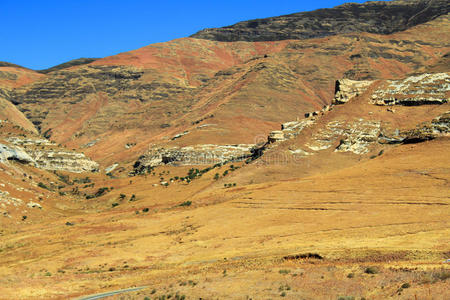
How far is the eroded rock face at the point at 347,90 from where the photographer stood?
64.8 metres

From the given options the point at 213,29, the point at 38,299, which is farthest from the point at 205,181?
the point at 213,29

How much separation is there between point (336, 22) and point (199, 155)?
390 feet

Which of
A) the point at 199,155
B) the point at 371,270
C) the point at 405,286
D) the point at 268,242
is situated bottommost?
the point at 268,242

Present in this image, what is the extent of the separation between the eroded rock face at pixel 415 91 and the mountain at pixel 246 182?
0.86 feet

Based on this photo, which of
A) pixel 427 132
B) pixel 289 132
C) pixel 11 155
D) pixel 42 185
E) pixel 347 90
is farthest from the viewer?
pixel 347 90

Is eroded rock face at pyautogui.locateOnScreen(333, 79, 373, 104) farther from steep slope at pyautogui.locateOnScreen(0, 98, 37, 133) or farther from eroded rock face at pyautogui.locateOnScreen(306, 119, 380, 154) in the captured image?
steep slope at pyautogui.locateOnScreen(0, 98, 37, 133)

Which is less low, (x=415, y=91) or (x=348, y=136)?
(x=415, y=91)

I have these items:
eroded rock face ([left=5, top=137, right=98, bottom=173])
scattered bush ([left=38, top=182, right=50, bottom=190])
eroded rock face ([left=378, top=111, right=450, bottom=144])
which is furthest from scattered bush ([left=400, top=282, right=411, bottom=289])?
eroded rock face ([left=5, top=137, right=98, bottom=173])

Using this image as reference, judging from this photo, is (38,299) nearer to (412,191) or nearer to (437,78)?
(412,191)

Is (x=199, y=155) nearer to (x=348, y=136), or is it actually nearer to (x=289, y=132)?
(x=289, y=132)

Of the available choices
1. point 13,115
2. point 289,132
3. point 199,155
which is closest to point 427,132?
point 289,132

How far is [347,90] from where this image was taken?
6725 centimetres

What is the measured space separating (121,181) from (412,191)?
4398 centimetres

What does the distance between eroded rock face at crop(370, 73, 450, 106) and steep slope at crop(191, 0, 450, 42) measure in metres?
107
